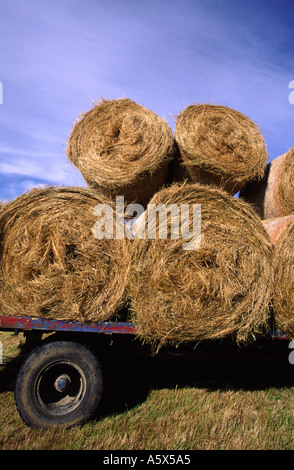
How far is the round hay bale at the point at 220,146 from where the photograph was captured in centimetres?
420

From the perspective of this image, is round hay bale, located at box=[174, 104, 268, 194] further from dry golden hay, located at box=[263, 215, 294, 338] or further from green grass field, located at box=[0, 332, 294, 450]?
green grass field, located at box=[0, 332, 294, 450]

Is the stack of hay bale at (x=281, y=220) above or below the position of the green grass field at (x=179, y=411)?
above

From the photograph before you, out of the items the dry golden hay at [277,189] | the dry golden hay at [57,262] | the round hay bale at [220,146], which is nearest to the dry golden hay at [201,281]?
the dry golden hay at [57,262]

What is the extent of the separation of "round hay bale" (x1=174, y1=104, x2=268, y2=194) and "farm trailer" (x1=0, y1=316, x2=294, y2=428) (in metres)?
1.96

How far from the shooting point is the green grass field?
304 centimetres

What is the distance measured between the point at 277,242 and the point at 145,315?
1.55m

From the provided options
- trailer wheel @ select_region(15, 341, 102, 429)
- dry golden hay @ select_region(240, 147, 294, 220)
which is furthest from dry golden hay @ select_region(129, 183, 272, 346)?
dry golden hay @ select_region(240, 147, 294, 220)

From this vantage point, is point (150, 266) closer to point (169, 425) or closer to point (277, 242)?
point (277, 242)

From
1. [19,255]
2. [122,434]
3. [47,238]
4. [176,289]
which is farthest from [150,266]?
[122,434]

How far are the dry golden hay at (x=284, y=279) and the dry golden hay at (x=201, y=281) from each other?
87 mm

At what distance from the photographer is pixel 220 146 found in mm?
4340

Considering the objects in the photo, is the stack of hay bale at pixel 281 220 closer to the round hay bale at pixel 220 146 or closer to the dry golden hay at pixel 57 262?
the round hay bale at pixel 220 146

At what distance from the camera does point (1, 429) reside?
316cm

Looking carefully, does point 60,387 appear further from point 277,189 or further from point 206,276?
point 277,189
